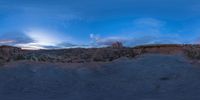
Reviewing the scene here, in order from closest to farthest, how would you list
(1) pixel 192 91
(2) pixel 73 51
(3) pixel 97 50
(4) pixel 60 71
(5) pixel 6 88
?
(1) pixel 192 91 → (5) pixel 6 88 → (4) pixel 60 71 → (3) pixel 97 50 → (2) pixel 73 51

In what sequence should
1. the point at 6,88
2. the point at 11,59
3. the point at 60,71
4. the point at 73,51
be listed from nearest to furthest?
the point at 6,88, the point at 60,71, the point at 11,59, the point at 73,51

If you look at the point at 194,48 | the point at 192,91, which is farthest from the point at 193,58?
the point at 192,91

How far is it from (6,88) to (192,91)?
24.7 feet

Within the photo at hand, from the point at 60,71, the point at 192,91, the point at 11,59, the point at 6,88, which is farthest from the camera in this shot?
the point at 11,59

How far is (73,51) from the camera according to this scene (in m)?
30.6

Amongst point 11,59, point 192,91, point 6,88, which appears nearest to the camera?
point 192,91

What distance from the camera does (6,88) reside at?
2150 cm

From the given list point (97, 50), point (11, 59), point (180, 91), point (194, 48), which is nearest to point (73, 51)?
point (97, 50)

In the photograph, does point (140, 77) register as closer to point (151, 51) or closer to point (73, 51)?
point (151, 51)

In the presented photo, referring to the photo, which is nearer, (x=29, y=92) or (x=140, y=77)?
(x=29, y=92)

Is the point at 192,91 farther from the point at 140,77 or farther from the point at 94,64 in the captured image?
the point at 94,64

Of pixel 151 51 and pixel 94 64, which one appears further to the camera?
pixel 151 51

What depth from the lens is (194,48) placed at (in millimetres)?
27062

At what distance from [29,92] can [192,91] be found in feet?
20.9
